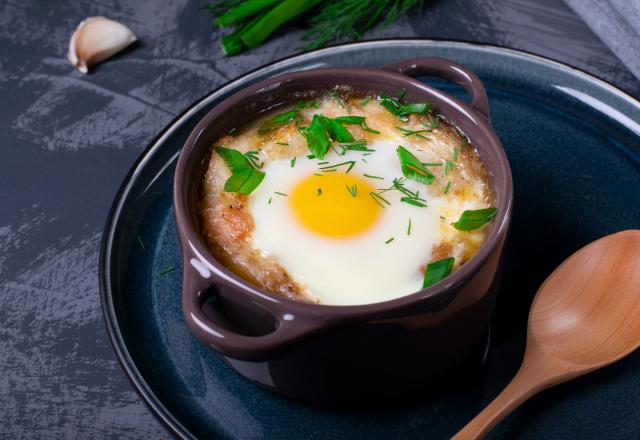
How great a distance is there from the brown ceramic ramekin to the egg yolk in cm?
21

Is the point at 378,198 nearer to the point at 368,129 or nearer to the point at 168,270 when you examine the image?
the point at 368,129

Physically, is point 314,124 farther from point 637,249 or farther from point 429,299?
point 637,249

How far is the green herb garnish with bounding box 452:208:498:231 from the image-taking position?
1452mm

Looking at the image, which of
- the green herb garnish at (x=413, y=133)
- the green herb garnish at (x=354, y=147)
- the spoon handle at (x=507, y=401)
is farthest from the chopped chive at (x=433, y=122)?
the spoon handle at (x=507, y=401)

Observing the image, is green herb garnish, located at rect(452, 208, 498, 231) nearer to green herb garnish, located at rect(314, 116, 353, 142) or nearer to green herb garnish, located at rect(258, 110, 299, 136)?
green herb garnish, located at rect(314, 116, 353, 142)

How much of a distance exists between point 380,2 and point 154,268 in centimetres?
129

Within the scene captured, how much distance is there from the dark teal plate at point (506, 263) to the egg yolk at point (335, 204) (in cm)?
34

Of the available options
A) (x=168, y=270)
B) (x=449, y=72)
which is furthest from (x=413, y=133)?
(x=168, y=270)

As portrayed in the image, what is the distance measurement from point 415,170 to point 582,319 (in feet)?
1.46

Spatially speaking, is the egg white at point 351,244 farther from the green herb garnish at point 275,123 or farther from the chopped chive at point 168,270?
the chopped chive at point 168,270

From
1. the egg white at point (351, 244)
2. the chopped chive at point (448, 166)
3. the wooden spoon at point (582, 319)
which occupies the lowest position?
the wooden spoon at point (582, 319)

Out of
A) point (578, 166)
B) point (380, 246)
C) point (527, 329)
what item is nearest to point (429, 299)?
point (380, 246)

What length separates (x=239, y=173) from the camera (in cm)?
159

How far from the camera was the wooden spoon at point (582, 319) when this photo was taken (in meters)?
Answer: 1.42
